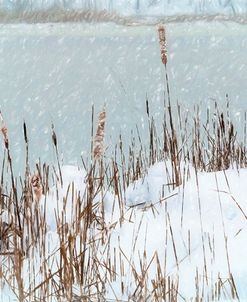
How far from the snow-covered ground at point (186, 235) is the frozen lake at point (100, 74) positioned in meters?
2.57

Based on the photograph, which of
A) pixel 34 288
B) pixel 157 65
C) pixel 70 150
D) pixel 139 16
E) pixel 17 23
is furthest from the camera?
pixel 17 23

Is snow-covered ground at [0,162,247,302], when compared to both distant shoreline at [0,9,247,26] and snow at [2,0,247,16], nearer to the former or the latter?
snow at [2,0,247,16]

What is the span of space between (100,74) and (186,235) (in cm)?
1030

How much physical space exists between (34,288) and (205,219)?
0.75 meters

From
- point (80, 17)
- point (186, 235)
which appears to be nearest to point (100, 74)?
point (80, 17)

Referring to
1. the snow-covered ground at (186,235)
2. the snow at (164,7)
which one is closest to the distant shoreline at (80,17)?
the snow at (164,7)

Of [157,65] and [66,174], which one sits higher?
[157,65]

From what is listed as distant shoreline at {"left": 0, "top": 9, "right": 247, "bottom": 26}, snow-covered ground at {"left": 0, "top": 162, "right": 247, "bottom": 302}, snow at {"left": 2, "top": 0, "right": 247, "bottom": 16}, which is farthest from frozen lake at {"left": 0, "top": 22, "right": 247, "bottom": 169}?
snow-covered ground at {"left": 0, "top": 162, "right": 247, "bottom": 302}

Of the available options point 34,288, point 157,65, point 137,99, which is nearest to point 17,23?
point 157,65

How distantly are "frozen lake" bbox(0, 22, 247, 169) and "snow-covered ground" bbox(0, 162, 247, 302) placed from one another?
8.42 feet

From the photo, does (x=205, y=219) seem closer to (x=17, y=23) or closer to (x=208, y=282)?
(x=208, y=282)

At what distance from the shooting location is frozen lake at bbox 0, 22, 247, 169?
333 inches

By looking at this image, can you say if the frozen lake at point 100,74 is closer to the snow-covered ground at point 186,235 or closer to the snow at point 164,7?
the snow at point 164,7

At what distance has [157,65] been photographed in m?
14.1
